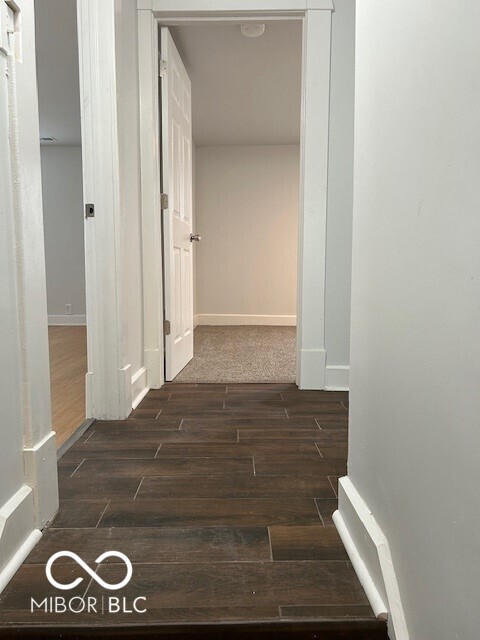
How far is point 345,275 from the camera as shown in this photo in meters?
2.75

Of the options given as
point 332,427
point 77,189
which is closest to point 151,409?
point 332,427

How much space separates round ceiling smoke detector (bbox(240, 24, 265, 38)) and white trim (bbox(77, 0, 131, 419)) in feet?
4.20

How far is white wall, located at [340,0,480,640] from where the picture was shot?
0.64m

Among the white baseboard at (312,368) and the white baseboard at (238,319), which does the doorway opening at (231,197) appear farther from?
the white baseboard at (312,368)

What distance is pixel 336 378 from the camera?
9.05 feet

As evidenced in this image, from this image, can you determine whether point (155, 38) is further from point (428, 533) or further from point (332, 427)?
point (428, 533)

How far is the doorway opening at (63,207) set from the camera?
285 cm

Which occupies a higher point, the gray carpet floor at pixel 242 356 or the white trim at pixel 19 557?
the white trim at pixel 19 557

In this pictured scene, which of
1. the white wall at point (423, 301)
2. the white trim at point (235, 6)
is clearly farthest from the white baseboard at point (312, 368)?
the white trim at point (235, 6)

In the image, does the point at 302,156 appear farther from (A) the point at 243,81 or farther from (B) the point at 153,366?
(A) the point at 243,81

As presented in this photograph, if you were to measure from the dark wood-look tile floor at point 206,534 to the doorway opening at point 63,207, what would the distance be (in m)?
0.40

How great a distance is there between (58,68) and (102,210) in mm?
2637

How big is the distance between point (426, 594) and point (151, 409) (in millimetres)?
1728

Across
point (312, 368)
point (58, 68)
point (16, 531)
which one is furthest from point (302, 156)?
point (58, 68)
